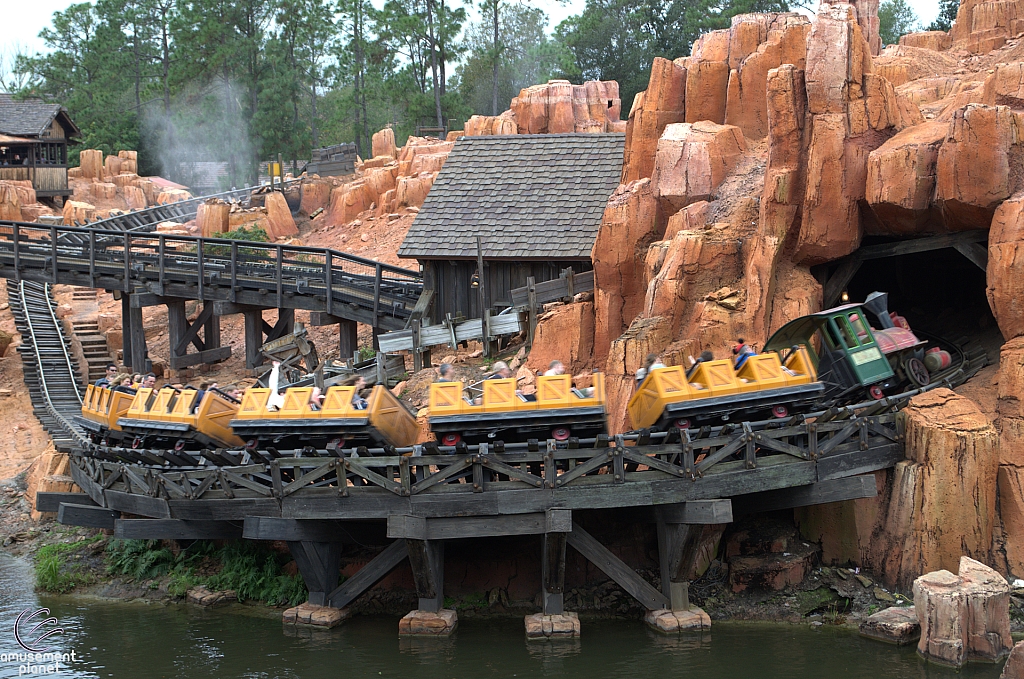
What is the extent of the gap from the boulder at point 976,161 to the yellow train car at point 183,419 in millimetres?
12059

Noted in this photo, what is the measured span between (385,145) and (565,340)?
2875cm

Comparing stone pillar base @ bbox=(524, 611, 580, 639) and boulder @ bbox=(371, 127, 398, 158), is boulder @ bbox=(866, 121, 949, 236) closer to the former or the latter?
stone pillar base @ bbox=(524, 611, 580, 639)

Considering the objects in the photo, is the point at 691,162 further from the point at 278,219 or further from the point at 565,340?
the point at 278,219

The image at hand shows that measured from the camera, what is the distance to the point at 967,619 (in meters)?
13.9

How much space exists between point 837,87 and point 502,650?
10.8m

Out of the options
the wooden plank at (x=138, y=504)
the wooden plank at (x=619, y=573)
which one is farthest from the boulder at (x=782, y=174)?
the wooden plank at (x=138, y=504)

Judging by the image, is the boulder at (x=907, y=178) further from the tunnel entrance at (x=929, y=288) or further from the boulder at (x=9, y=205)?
the boulder at (x=9, y=205)

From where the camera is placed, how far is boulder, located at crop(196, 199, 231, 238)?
4162cm

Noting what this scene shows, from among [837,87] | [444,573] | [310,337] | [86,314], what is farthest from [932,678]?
[86,314]

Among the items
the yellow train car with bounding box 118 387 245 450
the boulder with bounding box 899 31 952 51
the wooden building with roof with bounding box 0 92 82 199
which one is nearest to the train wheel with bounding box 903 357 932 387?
the yellow train car with bounding box 118 387 245 450

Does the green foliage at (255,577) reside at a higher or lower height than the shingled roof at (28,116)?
lower

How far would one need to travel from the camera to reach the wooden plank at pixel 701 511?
1516 cm

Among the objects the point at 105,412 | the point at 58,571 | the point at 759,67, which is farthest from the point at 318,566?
the point at 759,67

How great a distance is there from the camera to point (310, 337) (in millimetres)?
33844
